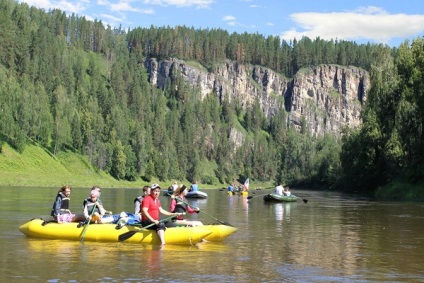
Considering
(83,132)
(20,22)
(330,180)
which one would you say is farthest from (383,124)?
(20,22)

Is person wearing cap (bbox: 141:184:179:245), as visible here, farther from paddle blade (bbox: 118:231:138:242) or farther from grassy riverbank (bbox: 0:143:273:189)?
grassy riverbank (bbox: 0:143:273:189)

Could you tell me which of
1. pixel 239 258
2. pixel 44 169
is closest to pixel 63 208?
pixel 239 258

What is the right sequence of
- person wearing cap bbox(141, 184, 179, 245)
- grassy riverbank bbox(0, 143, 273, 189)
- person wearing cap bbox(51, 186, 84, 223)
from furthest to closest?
grassy riverbank bbox(0, 143, 273, 189) → person wearing cap bbox(51, 186, 84, 223) → person wearing cap bbox(141, 184, 179, 245)

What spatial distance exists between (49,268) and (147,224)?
6.35 meters

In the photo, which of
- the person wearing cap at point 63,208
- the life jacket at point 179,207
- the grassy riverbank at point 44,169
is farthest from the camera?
the grassy riverbank at point 44,169

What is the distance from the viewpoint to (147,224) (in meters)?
23.6

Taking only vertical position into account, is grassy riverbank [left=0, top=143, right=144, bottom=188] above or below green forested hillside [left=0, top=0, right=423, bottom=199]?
below

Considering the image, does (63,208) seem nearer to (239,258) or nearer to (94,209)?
(94,209)

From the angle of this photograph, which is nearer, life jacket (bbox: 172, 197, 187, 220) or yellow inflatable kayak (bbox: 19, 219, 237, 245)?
yellow inflatable kayak (bbox: 19, 219, 237, 245)

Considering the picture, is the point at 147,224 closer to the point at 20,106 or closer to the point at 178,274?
the point at 178,274

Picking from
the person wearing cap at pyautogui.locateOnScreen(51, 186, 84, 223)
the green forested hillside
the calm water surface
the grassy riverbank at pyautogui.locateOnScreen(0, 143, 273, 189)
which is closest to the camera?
the calm water surface

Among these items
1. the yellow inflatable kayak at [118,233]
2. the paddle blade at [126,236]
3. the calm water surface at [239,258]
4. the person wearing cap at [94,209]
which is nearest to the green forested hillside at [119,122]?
the calm water surface at [239,258]

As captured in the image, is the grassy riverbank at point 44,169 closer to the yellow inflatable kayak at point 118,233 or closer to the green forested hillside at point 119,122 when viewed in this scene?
the green forested hillside at point 119,122

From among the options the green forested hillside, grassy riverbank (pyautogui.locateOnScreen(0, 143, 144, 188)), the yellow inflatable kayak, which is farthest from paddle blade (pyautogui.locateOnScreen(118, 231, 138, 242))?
grassy riverbank (pyautogui.locateOnScreen(0, 143, 144, 188))
